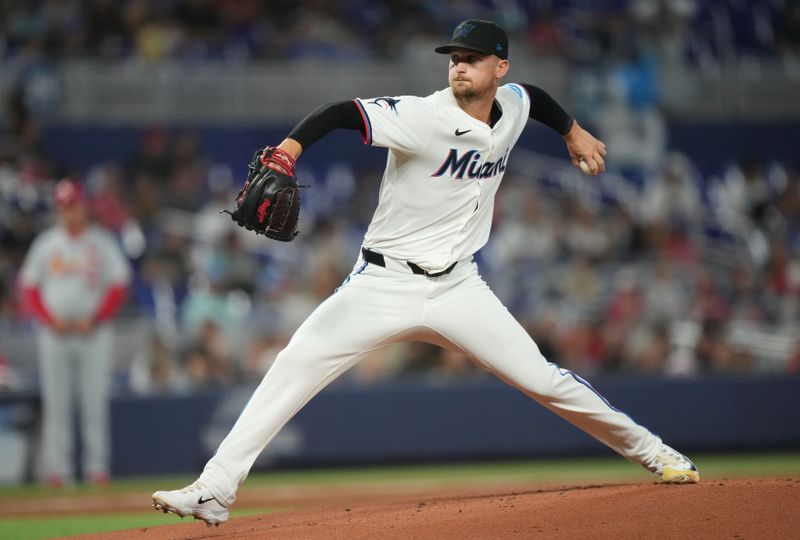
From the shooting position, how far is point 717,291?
12.3m

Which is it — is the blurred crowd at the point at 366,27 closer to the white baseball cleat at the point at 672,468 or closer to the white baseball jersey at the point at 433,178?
the white baseball jersey at the point at 433,178

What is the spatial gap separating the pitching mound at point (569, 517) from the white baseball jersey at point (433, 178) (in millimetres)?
1184

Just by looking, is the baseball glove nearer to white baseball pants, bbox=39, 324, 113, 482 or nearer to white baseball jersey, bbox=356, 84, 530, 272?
white baseball jersey, bbox=356, 84, 530, 272

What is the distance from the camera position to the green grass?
8.92 m

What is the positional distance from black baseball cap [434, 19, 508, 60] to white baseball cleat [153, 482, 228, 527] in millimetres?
2276

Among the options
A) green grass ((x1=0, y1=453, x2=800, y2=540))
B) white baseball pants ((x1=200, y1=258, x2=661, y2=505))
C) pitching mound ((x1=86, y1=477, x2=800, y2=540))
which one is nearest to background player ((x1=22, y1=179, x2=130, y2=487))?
green grass ((x1=0, y1=453, x2=800, y2=540))

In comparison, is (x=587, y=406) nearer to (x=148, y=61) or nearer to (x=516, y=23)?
(x=148, y=61)

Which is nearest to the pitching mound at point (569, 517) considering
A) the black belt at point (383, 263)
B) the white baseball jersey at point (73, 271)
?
the black belt at point (383, 263)

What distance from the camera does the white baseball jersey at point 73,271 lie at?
943 cm

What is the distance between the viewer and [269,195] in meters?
4.73

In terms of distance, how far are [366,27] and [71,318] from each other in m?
7.66

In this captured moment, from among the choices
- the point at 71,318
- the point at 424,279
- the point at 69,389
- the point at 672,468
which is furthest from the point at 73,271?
the point at 672,468

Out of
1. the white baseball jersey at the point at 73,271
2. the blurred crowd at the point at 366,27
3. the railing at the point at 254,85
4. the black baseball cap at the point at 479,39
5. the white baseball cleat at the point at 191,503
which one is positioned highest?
the blurred crowd at the point at 366,27

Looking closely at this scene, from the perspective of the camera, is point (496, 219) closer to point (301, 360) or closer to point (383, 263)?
point (383, 263)
